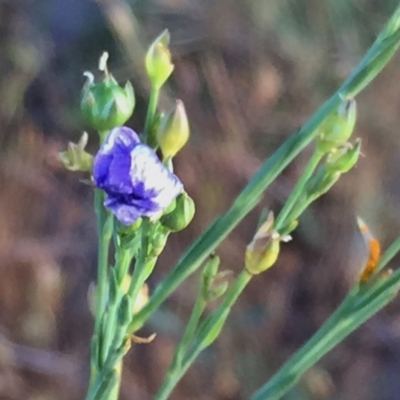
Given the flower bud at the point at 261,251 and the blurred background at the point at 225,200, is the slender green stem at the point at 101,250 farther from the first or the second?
the blurred background at the point at 225,200

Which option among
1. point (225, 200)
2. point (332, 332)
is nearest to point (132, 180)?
point (332, 332)

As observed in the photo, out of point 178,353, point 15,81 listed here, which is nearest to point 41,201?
point 15,81

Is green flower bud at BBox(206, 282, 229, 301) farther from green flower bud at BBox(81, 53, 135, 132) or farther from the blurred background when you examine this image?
the blurred background

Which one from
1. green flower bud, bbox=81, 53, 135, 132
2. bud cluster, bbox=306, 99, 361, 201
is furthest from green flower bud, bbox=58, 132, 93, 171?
bud cluster, bbox=306, 99, 361, 201

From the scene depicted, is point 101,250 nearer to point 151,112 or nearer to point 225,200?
point 151,112

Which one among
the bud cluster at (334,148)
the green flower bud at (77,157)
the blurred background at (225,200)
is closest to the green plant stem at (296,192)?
the bud cluster at (334,148)

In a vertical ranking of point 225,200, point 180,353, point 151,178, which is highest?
point 151,178
